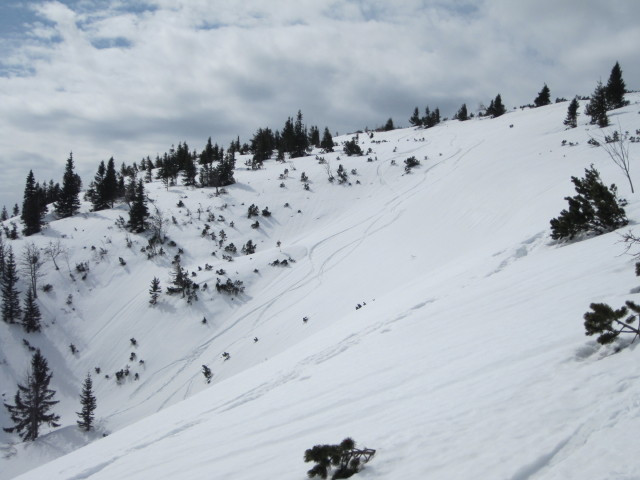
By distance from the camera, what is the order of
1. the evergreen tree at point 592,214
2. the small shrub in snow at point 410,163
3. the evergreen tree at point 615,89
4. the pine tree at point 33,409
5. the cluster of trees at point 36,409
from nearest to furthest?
the evergreen tree at point 592,214
the cluster of trees at point 36,409
the pine tree at point 33,409
the evergreen tree at point 615,89
the small shrub in snow at point 410,163

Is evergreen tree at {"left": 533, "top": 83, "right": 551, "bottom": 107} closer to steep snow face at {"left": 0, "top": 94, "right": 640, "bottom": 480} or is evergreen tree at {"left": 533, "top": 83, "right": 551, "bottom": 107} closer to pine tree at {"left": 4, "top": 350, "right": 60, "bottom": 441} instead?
steep snow face at {"left": 0, "top": 94, "right": 640, "bottom": 480}

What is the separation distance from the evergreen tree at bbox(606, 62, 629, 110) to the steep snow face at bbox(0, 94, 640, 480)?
3311mm

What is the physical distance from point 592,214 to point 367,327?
21.8ft

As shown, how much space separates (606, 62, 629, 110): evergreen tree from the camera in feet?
120

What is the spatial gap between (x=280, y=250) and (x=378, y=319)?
72.9ft

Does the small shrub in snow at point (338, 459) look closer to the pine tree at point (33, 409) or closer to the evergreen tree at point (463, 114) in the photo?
the pine tree at point (33, 409)

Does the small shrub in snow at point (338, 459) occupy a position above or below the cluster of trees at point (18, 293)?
below

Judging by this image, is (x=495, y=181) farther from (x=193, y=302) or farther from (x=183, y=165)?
(x=183, y=165)

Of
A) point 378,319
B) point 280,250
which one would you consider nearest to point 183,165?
point 280,250

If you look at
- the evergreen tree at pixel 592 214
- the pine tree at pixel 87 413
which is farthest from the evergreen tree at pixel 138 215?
the evergreen tree at pixel 592 214

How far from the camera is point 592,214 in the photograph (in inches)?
376

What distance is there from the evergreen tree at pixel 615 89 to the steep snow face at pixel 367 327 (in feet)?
10.9

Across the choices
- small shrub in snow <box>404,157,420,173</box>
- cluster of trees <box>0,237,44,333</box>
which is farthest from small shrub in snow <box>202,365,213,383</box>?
small shrub in snow <box>404,157,420,173</box>

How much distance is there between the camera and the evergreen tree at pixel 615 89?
120 feet
